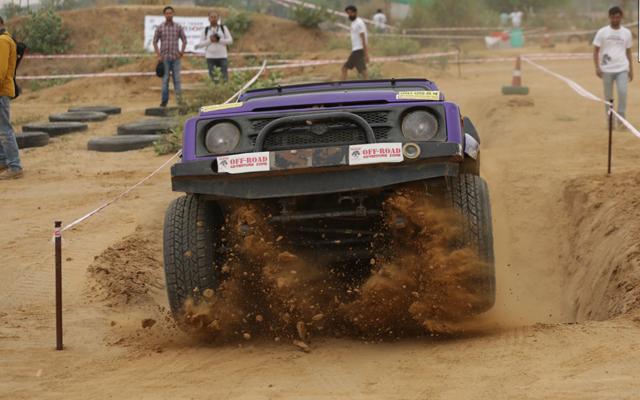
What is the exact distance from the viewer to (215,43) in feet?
59.2

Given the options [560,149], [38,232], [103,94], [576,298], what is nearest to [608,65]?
[560,149]

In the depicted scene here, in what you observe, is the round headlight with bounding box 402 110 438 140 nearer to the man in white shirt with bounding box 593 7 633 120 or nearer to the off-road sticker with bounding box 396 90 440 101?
the off-road sticker with bounding box 396 90 440 101

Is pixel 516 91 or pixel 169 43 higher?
pixel 169 43

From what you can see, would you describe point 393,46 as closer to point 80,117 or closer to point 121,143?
point 80,117

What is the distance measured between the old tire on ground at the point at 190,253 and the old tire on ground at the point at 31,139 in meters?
9.13

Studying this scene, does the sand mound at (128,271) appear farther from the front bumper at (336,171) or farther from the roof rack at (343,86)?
the front bumper at (336,171)

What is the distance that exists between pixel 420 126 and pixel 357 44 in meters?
11.9

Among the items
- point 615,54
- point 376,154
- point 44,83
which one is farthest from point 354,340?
point 44,83

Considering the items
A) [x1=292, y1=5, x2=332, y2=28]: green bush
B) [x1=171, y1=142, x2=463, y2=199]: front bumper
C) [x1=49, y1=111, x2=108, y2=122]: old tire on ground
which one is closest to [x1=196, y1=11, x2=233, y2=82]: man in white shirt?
[x1=49, y1=111, x2=108, y2=122]: old tire on ground

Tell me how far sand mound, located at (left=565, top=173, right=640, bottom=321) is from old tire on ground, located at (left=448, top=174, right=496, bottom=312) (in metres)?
0.80

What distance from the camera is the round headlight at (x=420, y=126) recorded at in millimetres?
5559

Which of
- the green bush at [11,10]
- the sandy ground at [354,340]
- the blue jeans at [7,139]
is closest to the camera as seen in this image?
the sandy ground at [354,340]

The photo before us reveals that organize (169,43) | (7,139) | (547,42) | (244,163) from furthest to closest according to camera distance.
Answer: (547,42)
(169,43)
(7,139)
(244,163)

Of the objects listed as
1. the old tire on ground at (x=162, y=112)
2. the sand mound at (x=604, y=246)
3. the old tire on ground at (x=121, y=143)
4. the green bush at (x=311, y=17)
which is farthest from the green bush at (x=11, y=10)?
the sand mound at (x=604, y=246)
